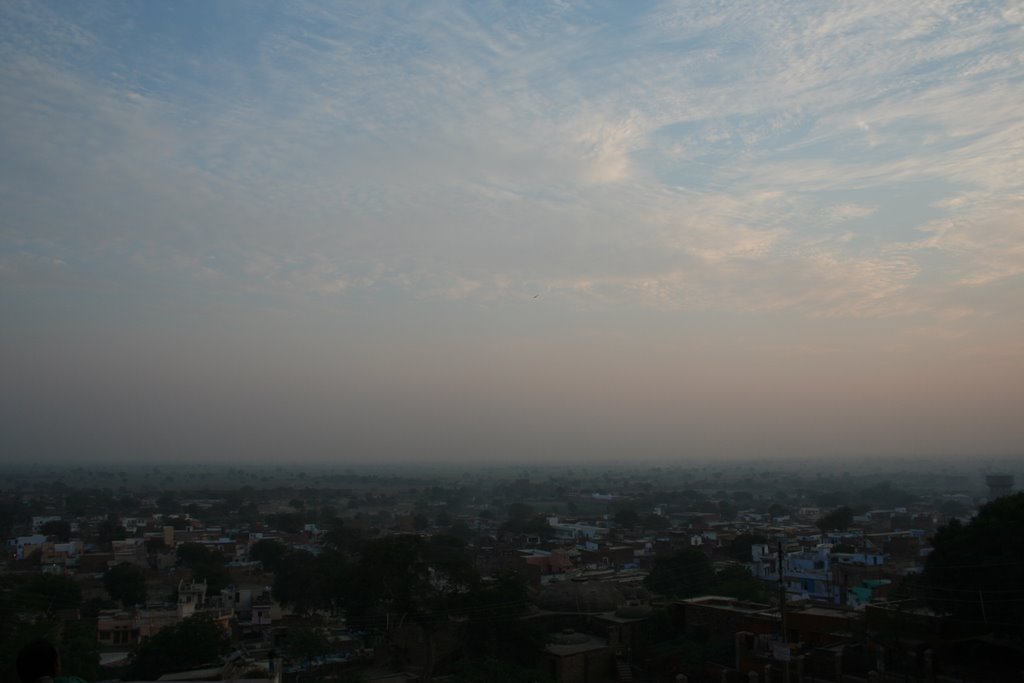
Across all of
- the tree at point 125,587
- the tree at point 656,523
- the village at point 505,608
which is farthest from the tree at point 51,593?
the tree at point 656,523

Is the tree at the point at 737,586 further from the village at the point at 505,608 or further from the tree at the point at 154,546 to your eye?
the tree at the point at 154,546

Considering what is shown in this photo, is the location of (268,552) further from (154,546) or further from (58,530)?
(58,530)

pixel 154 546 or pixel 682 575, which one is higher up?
pixel 682 575

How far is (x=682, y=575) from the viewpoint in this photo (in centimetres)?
2689

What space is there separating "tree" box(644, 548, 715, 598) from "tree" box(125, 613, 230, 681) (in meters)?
14.8

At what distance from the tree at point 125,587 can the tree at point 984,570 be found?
75.3 ft

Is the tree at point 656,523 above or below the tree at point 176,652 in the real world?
below

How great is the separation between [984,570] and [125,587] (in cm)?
2415

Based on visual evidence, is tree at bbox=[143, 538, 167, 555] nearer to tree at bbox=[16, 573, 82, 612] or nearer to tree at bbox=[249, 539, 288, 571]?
tree at bbox=[249, 539, 288, 571]

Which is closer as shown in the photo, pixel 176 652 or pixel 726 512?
pixel 176 652

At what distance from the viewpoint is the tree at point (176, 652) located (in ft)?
50.5

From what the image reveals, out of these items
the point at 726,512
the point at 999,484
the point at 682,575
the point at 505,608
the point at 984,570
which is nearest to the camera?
the point at 984,570

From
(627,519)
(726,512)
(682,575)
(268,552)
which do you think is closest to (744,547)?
(682,575)

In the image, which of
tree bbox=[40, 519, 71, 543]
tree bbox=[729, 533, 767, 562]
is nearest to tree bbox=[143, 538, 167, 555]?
tree bbox=[40, 519, 71, 543]
